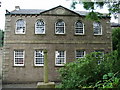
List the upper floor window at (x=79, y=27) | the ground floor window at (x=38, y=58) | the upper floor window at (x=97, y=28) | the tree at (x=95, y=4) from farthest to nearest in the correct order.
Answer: the upper floor window at (x=97, y=28) → the upper floor window at (x=79, y=27) → the ground floor window at (x=38, y=58) → the tree at (x=95, y=4)

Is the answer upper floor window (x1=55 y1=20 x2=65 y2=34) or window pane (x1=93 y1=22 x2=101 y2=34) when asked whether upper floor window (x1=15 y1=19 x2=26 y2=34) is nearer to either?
upper floor window (x1=55 y1=20 x2=65 y2=34)

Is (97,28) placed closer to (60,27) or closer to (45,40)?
(60,27)

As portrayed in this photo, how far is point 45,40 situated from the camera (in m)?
11.0

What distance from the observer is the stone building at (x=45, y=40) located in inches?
415

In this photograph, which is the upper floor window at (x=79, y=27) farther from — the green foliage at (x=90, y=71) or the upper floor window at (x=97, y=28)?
the green foliage at (x=90, y=71)

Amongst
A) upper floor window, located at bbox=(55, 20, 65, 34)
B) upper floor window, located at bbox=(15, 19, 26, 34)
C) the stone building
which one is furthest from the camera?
upper floor window, located at bbox=(55, 20, 65, 34)

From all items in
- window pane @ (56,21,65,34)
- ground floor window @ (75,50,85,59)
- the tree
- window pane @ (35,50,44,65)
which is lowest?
window pane @ (35,50,44,65)

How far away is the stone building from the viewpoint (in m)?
10.5

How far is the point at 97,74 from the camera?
4043mm

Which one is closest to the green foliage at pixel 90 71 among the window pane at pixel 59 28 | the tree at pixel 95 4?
the tree at pixel 95 4

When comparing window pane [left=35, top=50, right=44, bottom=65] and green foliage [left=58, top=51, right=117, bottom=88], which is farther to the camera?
window pane [left=35, top=50, right=44, bottom=65]

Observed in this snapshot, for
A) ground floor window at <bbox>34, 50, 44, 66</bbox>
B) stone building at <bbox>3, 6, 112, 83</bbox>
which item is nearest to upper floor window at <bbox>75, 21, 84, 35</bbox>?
stone building at <bbox>3, 6, 112, 83</bbox>

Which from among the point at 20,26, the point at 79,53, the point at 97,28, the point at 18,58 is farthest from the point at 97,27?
the point at 18,58

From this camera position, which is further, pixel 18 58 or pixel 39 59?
pixel 39 59
